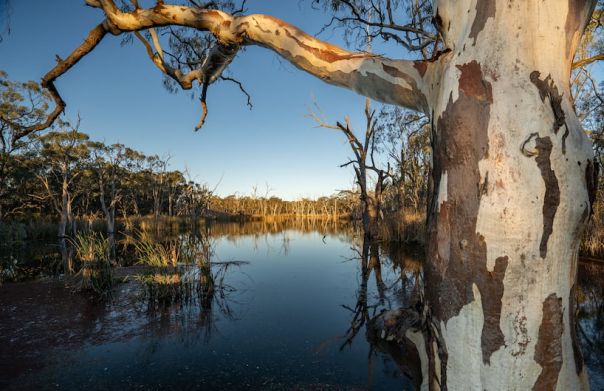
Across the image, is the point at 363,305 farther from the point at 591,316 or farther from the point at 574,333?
the point at 574,333

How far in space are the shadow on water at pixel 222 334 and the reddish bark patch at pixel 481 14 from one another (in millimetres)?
1018

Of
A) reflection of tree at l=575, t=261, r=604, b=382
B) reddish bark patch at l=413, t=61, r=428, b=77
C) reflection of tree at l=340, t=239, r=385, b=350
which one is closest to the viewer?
reddish bark patch at l=413, t=61, r=428, b=77

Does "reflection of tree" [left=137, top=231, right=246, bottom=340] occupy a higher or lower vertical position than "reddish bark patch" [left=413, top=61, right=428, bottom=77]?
lower

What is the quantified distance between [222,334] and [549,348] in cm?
308

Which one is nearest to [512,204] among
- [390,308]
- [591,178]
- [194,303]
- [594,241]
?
[591,178]

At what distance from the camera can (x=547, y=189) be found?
0.75 metres

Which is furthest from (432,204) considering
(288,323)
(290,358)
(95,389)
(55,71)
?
(288,323)

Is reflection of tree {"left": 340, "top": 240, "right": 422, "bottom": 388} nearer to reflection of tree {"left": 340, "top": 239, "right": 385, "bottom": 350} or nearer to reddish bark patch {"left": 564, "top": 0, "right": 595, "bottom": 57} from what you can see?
reflection of tree {"left": 340, "top": 239, "right": 385, "bottom": 350}

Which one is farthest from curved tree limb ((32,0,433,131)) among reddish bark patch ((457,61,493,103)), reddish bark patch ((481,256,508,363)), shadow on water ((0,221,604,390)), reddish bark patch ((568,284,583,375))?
shadow on water ((0,221,604,390))

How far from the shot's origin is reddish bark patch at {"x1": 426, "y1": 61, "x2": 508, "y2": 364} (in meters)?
0.77

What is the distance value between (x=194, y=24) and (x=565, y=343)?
189cm

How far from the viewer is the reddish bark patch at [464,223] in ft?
2.53

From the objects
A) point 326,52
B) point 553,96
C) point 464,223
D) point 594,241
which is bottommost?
point 594,241

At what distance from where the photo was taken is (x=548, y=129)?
2.50 ft
